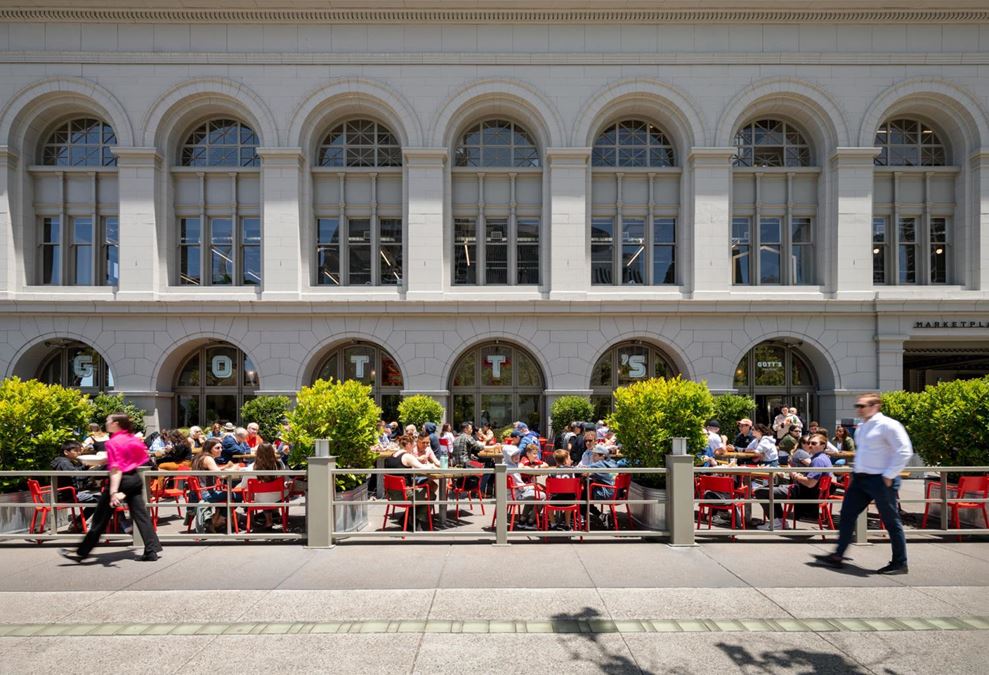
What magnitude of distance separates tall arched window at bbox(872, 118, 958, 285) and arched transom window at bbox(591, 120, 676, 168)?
737 cm

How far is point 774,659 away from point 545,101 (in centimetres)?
1856

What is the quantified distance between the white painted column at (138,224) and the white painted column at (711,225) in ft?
59.3

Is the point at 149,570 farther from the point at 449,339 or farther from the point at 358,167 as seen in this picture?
the point at 358,167

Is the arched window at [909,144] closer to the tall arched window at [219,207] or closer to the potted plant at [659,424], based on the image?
the potted plant at [659,424]

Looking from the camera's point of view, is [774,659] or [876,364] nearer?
[774,659]

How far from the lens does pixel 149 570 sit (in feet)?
25.6

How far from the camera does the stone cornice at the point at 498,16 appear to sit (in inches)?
784

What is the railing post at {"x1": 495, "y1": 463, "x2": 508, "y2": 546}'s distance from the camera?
343 inches

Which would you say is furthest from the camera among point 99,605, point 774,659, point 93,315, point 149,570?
point 93,315

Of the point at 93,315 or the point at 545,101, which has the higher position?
the point at 545,101

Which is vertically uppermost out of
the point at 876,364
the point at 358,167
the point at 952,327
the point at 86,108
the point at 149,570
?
the point at 86,108

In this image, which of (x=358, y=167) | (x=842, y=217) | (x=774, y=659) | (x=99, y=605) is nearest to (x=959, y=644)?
(x=774, y=659)

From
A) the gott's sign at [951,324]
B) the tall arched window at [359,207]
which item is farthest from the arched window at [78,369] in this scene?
the gott's sign at [951,324]

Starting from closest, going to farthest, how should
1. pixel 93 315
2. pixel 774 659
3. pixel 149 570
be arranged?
pixel 774 659
pixel 149 570
pixel 93 315
